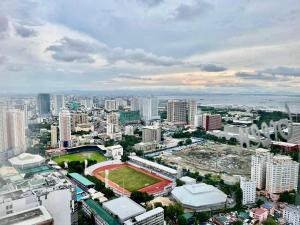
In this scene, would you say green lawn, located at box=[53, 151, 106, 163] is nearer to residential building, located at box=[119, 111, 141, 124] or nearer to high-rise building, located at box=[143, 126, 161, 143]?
high-rise building, located at box=[143, 126, 161, 143]

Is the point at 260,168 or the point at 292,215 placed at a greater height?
the point at 260,168

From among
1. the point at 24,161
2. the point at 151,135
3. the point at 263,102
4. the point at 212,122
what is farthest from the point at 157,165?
the point at 263,102

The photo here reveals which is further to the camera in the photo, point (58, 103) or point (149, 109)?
point (149, 109)

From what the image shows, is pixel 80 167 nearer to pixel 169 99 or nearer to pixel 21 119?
pixel 21 119

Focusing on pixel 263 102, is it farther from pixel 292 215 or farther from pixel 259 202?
pixel 292 215

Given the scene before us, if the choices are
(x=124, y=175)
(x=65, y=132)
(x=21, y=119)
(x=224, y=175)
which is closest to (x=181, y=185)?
(x=224, y=175)

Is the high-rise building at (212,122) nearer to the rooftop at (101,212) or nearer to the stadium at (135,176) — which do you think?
the stadium at (135,176)
